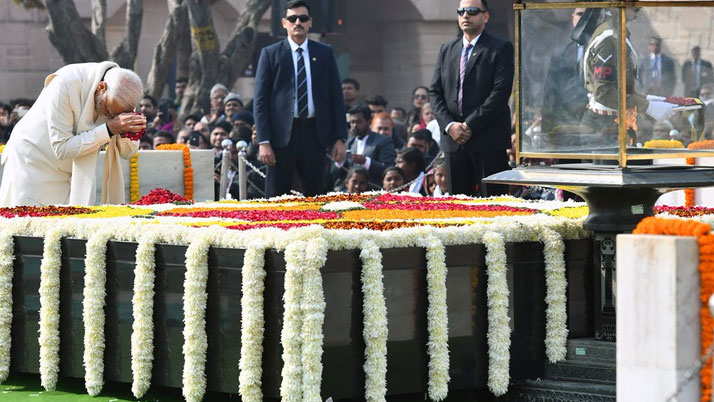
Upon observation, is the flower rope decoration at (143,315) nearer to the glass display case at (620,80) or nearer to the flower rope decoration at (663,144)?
the glass display case at (620,80)

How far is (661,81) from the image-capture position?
23.1ft

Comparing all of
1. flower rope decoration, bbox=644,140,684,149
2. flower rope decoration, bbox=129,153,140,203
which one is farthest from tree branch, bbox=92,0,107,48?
flower rope decoration, bbox=644,140,684,149

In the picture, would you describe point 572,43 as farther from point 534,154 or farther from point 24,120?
point 24,120

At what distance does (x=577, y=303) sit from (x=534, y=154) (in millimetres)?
803

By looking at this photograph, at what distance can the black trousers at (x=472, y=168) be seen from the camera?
1070 cm

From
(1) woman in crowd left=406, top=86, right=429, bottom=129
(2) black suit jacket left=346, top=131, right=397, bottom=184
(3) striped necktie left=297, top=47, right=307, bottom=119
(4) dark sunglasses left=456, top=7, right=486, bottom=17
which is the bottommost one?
(2) black suit jacket left=346, top=131, right=397, bottom=184

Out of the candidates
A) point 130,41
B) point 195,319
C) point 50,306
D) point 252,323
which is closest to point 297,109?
point 50,306

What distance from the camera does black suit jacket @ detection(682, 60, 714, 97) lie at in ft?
23.3

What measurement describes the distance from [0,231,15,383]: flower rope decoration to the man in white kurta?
172cm

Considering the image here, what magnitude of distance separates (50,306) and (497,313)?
2.32 m

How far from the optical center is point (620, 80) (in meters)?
6.91

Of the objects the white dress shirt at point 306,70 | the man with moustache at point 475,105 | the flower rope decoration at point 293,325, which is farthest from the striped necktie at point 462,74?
the flower rope decoration at point 293,325

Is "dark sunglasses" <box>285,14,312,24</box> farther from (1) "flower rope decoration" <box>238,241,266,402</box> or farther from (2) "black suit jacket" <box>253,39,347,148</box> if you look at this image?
(1) "flower rope decoration" <box>238,241,266,402</box>

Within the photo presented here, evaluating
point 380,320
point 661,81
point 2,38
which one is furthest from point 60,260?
point 2,38
